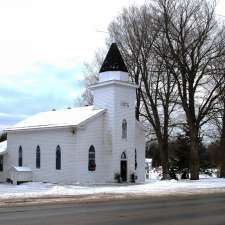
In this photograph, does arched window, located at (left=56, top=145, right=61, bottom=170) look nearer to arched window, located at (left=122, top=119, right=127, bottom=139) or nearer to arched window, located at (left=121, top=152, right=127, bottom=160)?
arched window, located at (left=121, top=152, right=127, bottom=160)

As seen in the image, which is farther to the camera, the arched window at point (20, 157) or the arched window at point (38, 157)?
the arched window at point (20, 157)

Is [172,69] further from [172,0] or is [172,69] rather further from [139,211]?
[139,211]

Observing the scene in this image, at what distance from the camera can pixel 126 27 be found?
51.7 m

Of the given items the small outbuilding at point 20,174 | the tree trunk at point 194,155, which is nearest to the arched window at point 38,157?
the small outbuilding at point 20,174

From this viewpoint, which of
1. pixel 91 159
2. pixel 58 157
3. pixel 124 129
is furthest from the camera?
pixel 124 129

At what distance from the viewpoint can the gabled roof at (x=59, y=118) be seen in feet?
142

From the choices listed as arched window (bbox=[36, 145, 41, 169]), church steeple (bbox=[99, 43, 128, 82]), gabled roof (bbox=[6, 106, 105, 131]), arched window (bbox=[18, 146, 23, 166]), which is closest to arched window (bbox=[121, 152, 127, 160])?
gabled roof (bbox=[6, 106, 105, 131])

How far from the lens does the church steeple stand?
4491 centimetres

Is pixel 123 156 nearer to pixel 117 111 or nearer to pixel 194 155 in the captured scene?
pixel 117 111

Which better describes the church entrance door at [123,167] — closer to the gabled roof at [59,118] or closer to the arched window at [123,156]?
the arched window at [123,156]

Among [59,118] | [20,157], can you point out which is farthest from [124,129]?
[20,157]

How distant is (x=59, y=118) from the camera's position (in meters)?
47.0

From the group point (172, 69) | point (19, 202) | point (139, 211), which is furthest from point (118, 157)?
point (139, 211)

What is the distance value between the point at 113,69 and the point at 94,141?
6.53m
